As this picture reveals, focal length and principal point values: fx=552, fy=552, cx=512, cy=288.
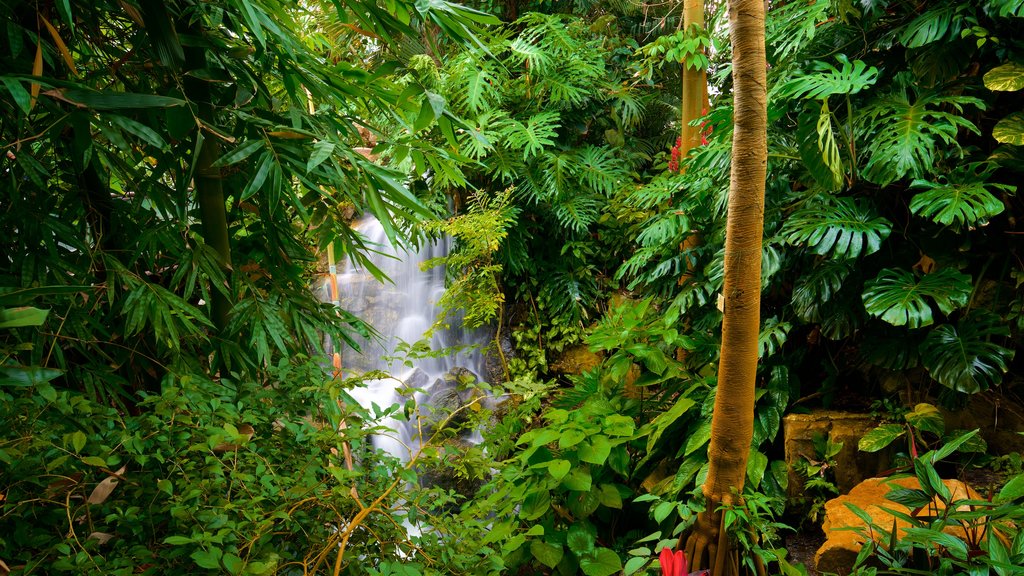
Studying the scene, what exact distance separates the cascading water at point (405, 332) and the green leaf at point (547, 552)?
206 cm

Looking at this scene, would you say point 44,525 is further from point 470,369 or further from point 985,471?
point 470,369

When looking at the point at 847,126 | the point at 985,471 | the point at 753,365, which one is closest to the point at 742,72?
the point at 753,365

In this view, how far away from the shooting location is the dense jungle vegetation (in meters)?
1.06

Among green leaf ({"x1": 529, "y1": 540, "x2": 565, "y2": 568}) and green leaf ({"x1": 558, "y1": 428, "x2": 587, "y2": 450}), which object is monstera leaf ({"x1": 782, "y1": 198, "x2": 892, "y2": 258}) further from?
green leaf ({"x1": 529, "y1": 540, "x2": 565, "y2": 568})

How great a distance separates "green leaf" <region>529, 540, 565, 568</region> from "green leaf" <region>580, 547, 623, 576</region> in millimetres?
88

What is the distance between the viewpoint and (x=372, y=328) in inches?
66.4

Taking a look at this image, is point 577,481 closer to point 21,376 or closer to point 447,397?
point 21,376

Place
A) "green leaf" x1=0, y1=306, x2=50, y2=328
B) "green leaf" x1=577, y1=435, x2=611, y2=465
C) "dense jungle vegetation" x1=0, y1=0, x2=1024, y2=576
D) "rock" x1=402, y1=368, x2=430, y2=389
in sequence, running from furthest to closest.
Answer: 1. "rock" x1=402, y1=368, x2=430, y2=389
2. "green leaf" x1=577, y1=435, x2=611, y2=465
3. "dense jungle vegetation" x1=0, y1=0, x2=1024, y2=576
4. "green leaf" x1=0, y1=306, x2=50, y2=328

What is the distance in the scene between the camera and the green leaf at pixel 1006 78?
1.91 metres

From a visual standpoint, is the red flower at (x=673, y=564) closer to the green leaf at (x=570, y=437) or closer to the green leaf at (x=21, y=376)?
the green leaf at (x=570, y=437)

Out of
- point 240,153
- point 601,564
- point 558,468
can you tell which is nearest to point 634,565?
point 601,564

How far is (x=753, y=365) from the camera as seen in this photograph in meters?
1.60

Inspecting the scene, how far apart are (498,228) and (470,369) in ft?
4.27

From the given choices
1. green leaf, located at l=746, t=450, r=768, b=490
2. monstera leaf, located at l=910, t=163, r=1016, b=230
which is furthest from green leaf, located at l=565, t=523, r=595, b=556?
monstera leaf, located at l=910, t=163, r=1016, b=230
